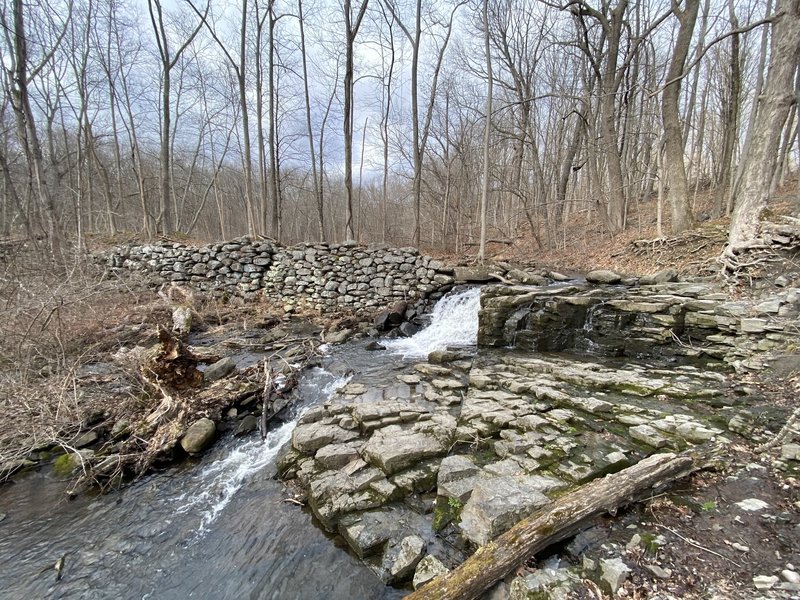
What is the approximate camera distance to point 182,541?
9.22ft

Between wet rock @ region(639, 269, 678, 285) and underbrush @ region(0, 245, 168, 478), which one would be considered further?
wet rock @ region(639, 269, 678, 285)

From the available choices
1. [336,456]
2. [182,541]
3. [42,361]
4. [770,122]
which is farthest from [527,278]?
[42,361]

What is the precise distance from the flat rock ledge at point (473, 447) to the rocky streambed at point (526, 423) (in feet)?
0.04

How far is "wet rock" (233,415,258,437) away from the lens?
165 inches

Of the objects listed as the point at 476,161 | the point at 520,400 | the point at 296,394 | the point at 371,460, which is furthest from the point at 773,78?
the point at 476,161

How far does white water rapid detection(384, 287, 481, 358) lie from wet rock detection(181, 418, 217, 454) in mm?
3516

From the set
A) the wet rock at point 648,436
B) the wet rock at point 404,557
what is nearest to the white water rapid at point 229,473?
the wet rock at point 404,557

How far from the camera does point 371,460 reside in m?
3.19

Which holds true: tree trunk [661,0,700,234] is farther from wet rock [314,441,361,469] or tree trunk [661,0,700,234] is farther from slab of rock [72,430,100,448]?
slab of rock [72,430,100,448]

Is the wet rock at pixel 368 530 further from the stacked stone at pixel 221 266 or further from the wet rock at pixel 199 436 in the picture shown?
the stacked stone at pixel 221 266

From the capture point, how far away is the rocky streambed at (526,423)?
93.0 inches

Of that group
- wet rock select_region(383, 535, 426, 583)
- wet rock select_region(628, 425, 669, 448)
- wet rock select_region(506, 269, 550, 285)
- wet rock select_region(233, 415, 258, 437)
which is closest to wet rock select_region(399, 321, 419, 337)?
wet rock select_region(506, 269, 550, 285)

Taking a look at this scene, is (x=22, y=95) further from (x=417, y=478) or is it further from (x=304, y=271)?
(x=417, y=478)

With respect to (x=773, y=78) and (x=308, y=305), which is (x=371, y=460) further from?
(x=773, y=78)
